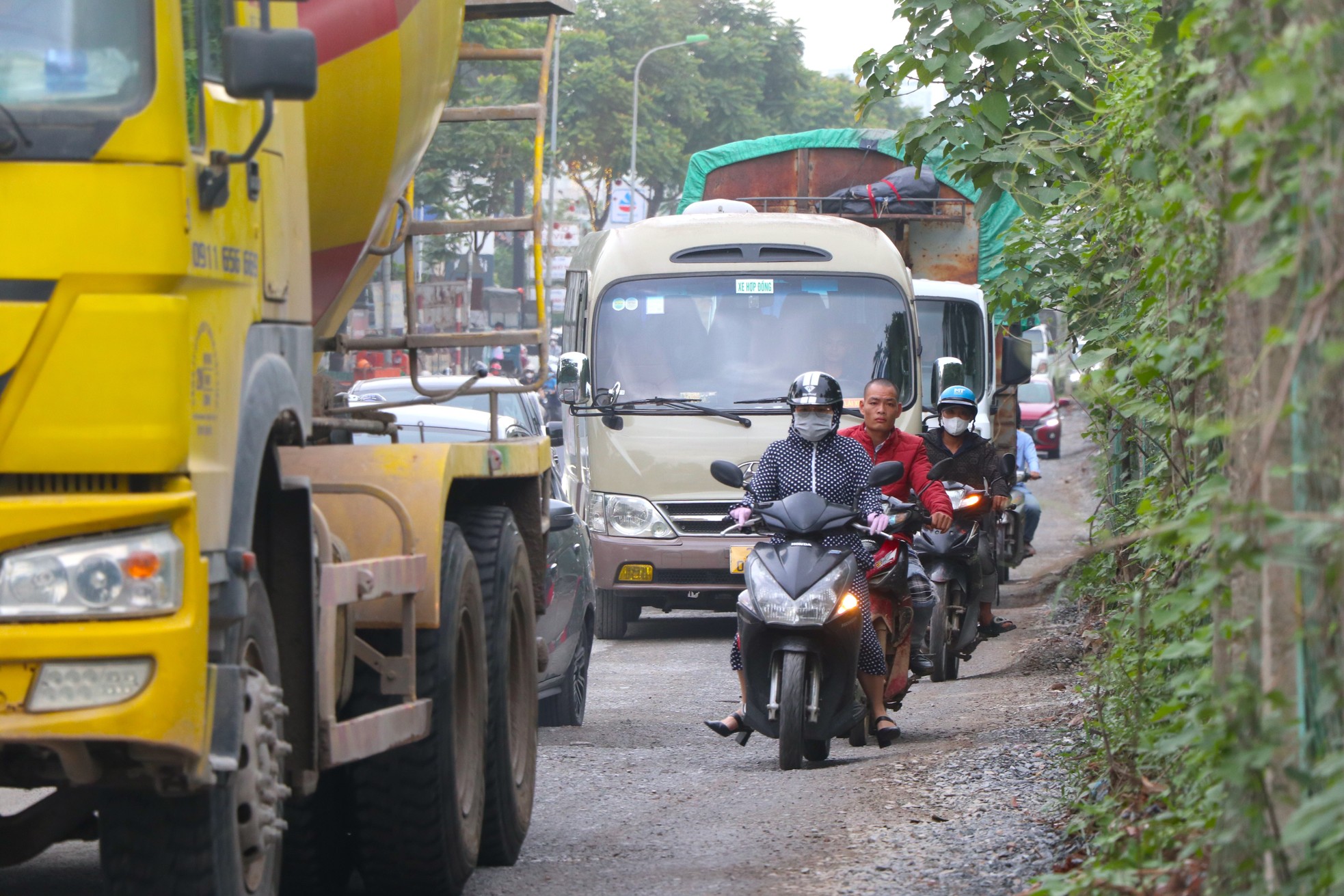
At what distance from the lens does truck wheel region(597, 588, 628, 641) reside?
1408 centimetres

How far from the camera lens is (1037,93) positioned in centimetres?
1033

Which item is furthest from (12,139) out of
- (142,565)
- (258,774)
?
(258,774)

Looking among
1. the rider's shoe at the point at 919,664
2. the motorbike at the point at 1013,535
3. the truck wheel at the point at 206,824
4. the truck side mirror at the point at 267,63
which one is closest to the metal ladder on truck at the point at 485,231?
the truck wheel at the point at 206,824

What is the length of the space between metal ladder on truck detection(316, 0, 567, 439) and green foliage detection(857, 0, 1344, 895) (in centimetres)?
203

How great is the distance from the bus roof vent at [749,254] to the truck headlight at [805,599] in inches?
226

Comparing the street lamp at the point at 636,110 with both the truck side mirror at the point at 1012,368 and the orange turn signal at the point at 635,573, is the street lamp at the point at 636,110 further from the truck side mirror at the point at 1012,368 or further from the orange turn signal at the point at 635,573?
the orange turn signal at the point at 635,573

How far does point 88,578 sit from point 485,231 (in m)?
3.69

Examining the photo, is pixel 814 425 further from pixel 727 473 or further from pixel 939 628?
pixel 939 628

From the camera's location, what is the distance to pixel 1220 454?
4.80m

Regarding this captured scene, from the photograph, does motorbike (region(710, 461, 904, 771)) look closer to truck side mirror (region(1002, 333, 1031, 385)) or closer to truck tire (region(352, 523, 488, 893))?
truck tire (region(352, 523, 488, 893))

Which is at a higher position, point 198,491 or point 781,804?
point 198,491

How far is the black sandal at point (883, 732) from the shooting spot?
338 inches

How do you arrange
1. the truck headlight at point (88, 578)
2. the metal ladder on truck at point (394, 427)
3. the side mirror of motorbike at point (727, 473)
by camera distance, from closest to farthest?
the truck headlight at point (88, 578) → the metal ladder on truck at point (394, 427) → the side mirror of motorbike at point (727, 473)

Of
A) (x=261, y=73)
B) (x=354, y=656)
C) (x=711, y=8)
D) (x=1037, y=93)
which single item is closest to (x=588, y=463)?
(x=1037, y=93)
